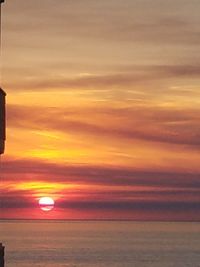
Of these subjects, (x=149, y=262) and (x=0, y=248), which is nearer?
(x=0, y=248)

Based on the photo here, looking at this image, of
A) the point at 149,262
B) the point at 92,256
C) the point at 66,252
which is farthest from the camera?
the point at 66,252

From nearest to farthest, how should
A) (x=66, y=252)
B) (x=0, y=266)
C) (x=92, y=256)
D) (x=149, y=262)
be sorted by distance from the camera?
1. (x=0, y=266)
2. (x=149, y=262)
3. (x=92, y=256)
4. (x=66, y=252)

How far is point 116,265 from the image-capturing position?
11419 centimetres

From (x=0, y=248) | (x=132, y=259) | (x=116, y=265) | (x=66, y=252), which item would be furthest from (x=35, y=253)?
(x=0, y=248)

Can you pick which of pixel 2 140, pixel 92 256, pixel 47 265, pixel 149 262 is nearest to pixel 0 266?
pixel 2 140

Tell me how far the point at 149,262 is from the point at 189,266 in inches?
509

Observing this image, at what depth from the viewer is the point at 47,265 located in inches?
4333

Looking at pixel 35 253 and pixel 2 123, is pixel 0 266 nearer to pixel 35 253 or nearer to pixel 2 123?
pixel 2 123

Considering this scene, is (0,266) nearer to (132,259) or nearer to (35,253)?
(132,259)

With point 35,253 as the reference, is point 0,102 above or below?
below

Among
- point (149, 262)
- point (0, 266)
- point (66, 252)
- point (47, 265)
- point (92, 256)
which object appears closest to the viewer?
point (0, 266)

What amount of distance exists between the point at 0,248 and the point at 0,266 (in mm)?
476

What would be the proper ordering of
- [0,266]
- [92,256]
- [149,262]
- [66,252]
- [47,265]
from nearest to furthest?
[0,266], [47,265], [149,262], [92,256], [66,252]

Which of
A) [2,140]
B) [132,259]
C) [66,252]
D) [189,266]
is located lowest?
[2,140]
